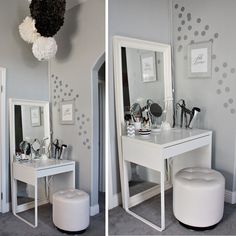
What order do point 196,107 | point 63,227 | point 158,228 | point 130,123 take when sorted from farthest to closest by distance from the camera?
1. point 196,107
2. point 130,123
3. point 158,228
4. point 63,227

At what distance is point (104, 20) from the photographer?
42.4 inches

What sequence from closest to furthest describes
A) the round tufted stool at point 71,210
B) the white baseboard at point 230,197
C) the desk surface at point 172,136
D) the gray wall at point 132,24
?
1. the round tufted stool at point 71,210
2. the gray wall at point 132,24
3. the desk surface at point 172,136
4. the white baseboard at point 230,197

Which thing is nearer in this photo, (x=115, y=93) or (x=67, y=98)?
(x=67, y=98)

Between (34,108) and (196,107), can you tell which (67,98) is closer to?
(34,108)

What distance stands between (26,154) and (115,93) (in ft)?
2.23

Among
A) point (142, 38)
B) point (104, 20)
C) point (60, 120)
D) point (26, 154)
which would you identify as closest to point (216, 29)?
point (142, 38)

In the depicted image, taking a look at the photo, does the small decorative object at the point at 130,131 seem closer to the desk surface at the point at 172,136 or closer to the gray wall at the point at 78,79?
the desk surface at the point at 172,136

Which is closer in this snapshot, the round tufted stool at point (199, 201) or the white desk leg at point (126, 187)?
the round tufted stool at point (199, 201)

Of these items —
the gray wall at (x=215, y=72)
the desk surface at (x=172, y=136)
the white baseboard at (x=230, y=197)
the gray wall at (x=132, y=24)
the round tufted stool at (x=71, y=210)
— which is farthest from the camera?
the white baseboard at (x=230, y=197)

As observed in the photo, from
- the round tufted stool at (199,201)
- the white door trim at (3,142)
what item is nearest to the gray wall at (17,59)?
the white door trim at (3,142)

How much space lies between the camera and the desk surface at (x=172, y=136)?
5.04ft

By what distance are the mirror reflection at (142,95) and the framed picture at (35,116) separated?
68cm

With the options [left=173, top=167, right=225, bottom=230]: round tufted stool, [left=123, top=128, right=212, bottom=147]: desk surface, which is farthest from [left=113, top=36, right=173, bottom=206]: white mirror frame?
[left=173, top=167, right=225, bottom=230]: round tufted stool

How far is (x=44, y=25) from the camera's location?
3.29ft
